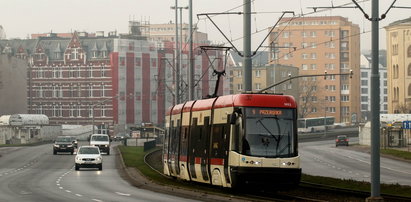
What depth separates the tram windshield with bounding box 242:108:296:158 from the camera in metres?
31.4

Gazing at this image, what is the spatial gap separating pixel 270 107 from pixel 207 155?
3954 millimetres

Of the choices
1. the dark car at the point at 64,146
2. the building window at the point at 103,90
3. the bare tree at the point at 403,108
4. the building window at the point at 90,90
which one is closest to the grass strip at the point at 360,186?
the dark car at the point at 64,146

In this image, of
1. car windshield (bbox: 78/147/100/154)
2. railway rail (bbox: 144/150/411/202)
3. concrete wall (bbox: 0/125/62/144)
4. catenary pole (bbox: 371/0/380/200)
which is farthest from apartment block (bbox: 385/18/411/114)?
catenary pole (bbox: 371/0/380/200)

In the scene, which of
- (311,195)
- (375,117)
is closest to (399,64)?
(311,195)

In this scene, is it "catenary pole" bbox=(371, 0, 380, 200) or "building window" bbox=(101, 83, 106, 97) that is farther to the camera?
"building window" bbox=(101, 83, 106, 97)

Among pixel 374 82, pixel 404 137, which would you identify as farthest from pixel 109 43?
pixel 374 82

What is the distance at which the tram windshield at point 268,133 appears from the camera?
31359 millimetres

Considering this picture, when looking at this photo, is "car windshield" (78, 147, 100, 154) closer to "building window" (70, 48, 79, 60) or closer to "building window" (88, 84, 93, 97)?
"building window" (88, 84, 93, 97)

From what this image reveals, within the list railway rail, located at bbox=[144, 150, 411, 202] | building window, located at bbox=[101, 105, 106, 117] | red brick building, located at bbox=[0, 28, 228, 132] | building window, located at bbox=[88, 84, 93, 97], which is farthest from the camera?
building window, located at bbox=[88, 84, 93, 97]

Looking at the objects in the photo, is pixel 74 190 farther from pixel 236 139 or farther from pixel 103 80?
pixel 103 80

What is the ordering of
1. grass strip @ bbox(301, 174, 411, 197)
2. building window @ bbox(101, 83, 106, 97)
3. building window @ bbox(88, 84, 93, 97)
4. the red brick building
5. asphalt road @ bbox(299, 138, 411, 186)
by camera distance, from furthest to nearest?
building window @ bbox(88, 84, 93, 97)
building window @ bbox(101, 83, 106, 97)
the red brick building
asphalt road @ bbox(299, 138, 411, 186)
grass strip @ bbox(301, 174, 411, 197)

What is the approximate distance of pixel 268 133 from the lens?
3159 cm

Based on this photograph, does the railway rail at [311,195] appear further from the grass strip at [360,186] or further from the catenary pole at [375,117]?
the catenary pole at [375,117]

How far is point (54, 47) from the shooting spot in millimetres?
178750
